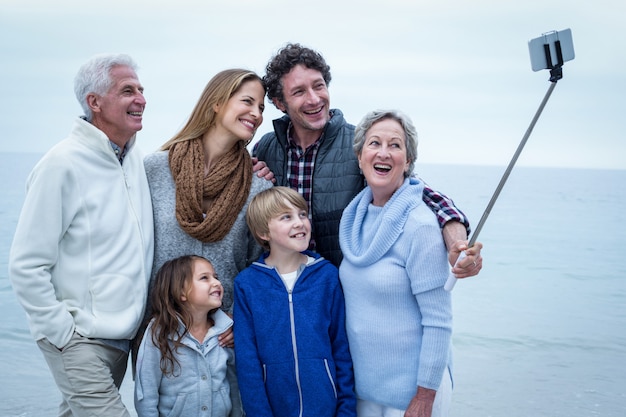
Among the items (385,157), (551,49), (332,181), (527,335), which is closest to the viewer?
(551,49)

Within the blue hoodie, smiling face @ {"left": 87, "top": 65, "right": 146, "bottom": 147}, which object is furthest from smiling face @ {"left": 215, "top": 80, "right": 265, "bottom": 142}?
the blue hoodie

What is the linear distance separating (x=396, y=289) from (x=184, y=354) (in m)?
0.89

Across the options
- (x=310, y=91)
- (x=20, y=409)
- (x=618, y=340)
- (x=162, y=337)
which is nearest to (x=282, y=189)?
(x=310, y=91)

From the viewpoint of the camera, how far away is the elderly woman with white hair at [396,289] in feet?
8.34

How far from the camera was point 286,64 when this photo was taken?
3.27 meters

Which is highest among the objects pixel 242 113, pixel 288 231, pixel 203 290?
pixel 242 113

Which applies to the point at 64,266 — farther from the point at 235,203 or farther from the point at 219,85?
the point at 219,85

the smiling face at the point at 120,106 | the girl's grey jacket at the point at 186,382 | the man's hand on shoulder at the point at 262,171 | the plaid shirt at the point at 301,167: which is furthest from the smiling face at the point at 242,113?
the girl's grey jacket at the point at 186,382

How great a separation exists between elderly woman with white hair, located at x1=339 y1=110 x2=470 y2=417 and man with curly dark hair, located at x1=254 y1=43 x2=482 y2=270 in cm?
36

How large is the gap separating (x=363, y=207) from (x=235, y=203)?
57cm

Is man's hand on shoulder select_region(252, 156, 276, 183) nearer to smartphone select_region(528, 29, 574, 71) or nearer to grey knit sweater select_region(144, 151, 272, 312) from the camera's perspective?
grey knit sweater select_region(144, 151, 272, 312)

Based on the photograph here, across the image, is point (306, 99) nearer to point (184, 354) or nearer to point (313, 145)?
point (313, 145)

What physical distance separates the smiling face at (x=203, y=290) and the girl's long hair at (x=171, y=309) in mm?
16

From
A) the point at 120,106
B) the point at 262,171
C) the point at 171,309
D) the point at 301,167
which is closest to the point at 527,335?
the point at 301,167
